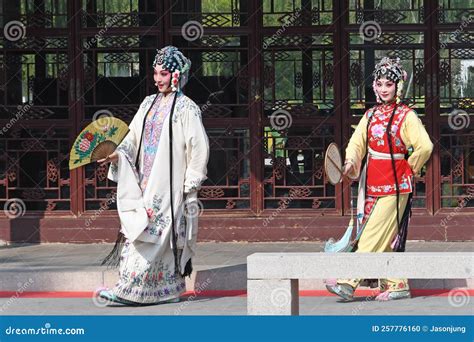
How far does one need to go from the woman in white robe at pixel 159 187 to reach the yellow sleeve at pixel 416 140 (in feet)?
4.76

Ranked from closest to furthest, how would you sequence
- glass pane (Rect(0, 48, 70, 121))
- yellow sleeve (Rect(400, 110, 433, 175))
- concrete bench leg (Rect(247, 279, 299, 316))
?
concrete bench leg (Rect(247, 279, 299, 316)) < yellow sleeve (Rect(400, 110, 433, 175)) < glass pane (Rect(0, 48, 70, 121))

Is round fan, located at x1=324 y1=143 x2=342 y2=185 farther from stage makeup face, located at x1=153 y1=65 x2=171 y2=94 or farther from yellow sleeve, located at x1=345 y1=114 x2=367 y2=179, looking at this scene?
stage makeup face, located at x1=153 y1=65 x2=171 y2=94

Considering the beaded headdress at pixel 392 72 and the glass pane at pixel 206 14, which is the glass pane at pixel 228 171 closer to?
the glass pane at pixel 206 14

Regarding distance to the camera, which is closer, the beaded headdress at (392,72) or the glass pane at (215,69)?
the beaded headdress at (392,72)

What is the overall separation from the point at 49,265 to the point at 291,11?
333 centimetres

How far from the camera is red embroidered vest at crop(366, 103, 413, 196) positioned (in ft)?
31.3

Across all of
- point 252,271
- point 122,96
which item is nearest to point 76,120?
point 122,96

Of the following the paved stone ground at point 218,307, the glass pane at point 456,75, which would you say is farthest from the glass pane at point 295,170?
the paved stone ground at point 218,307

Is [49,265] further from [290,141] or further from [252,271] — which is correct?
[252,271]

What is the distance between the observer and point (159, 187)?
376 inches

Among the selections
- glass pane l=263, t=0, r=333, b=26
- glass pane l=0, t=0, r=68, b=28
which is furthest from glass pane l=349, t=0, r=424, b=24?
glass pane l=0, t=0, r=68, b=28

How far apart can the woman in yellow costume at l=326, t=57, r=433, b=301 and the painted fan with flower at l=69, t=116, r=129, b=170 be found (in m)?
1.69

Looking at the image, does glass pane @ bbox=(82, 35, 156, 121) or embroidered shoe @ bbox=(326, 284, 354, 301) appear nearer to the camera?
embroidered shoe @ bbox=(326, 284, 354, 301)

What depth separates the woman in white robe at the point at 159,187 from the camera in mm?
9500
